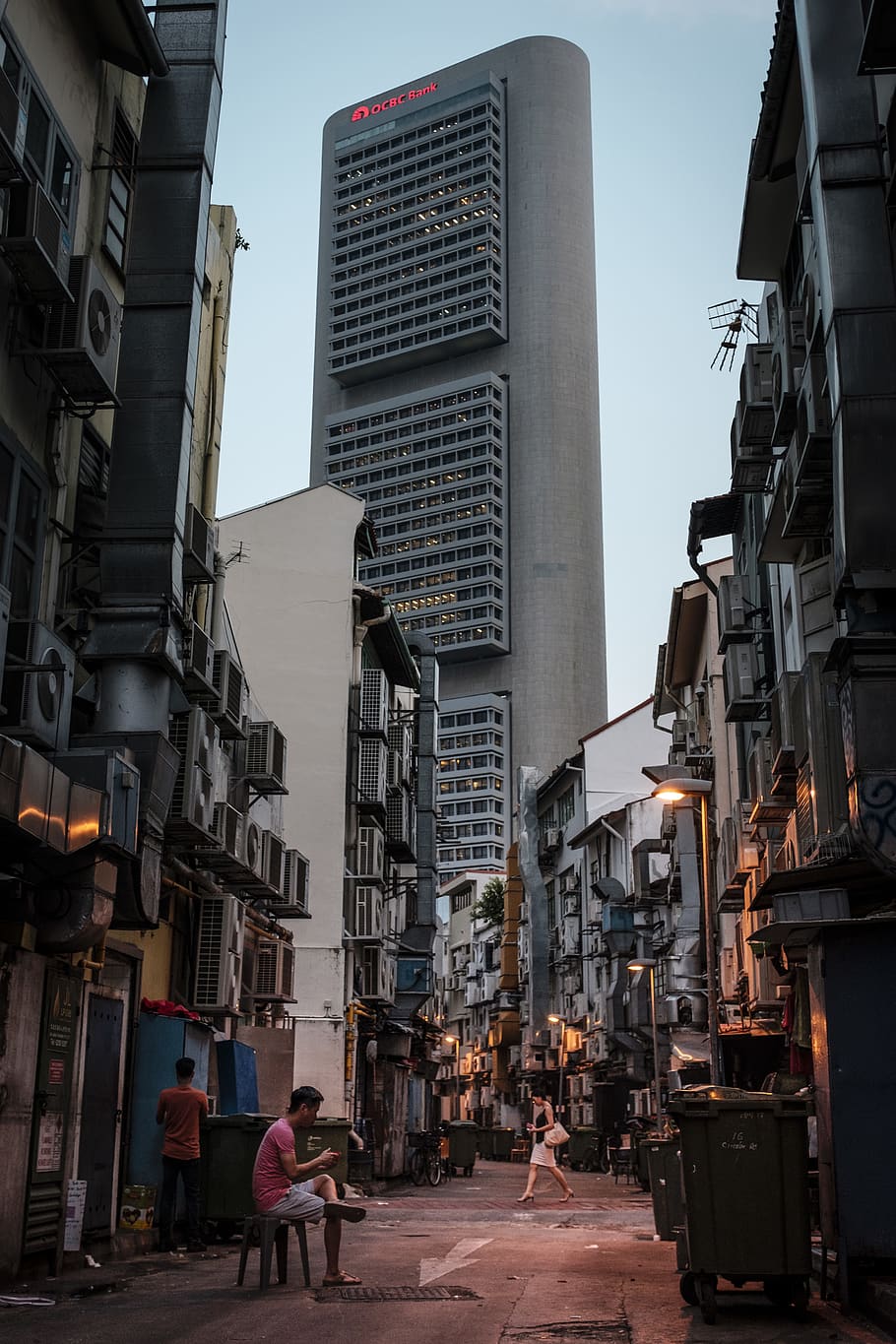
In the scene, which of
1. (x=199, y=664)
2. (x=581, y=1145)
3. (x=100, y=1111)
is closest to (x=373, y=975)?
(x=581, y=1145)

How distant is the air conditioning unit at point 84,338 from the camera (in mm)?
12672

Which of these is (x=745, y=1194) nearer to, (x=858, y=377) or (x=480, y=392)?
(x=858, y=377)

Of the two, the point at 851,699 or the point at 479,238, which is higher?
the point at 479,238

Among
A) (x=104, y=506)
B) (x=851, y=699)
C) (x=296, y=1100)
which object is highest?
(x=104, y=506)

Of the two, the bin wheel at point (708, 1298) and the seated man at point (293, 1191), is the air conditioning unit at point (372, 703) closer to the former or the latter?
the seated man at point (293, 1191)

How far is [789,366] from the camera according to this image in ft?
56.3

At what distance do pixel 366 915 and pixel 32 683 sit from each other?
22.2 metres

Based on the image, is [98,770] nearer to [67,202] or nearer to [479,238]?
[67,202]

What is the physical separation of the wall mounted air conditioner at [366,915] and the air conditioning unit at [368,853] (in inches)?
15.1

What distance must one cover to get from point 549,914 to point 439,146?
13661 cm

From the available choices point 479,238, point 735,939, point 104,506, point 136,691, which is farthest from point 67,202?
point 479,238

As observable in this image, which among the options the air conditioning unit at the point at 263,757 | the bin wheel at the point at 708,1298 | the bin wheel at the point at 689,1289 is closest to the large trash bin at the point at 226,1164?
the bin wheel at the point at 689,1289

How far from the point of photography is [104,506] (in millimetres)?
14680

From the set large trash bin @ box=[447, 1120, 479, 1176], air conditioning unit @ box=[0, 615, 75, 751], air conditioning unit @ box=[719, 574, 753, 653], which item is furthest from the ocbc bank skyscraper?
air conditioning unit @ box=[0, 615, 75, 751]
